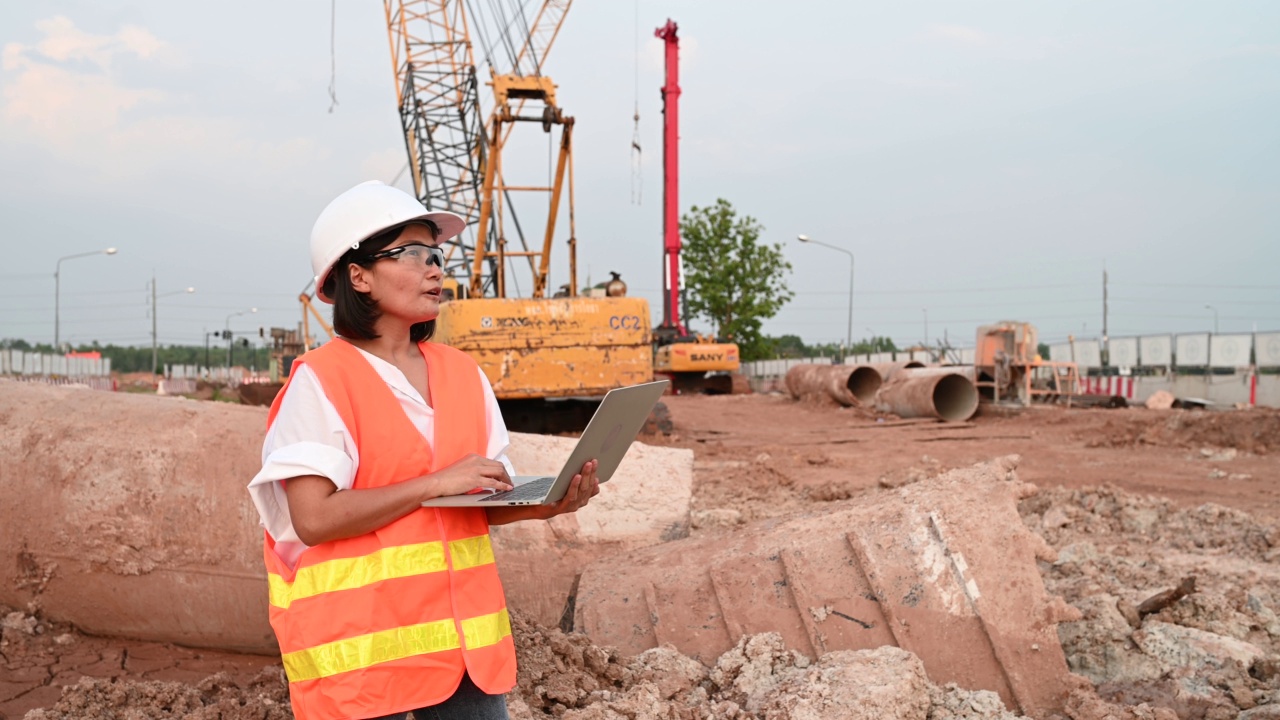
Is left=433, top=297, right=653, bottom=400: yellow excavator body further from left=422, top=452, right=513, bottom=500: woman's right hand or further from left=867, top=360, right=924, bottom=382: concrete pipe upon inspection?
left=422, top=452, right=513, bottom=500: woman's right hand

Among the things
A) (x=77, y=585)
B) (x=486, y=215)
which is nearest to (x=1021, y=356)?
(x=486, y=215)

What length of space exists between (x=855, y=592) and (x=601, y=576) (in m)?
0.97

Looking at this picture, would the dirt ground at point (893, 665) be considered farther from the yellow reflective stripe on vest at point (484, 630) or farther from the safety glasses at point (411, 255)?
the safety glasses at point (411, 255)

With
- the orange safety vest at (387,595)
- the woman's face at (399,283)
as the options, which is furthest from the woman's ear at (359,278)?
the orange safety vest at (387,595)

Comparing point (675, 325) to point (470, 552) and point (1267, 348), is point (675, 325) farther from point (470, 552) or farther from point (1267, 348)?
point (470, 552)

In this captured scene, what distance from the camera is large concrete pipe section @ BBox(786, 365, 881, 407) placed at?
19.2 metres

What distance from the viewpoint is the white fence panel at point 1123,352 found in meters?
22.2

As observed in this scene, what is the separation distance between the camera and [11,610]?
3705mm

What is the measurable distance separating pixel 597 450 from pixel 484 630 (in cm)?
39

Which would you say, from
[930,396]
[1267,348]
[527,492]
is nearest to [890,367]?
[930,396]

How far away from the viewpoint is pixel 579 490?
1.75 m

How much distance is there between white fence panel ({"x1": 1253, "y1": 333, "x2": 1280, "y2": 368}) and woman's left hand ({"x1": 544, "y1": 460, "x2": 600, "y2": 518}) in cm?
2153

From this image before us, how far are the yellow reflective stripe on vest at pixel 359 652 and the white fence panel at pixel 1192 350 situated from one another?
22.9 metres

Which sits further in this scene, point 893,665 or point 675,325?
point 675,325
